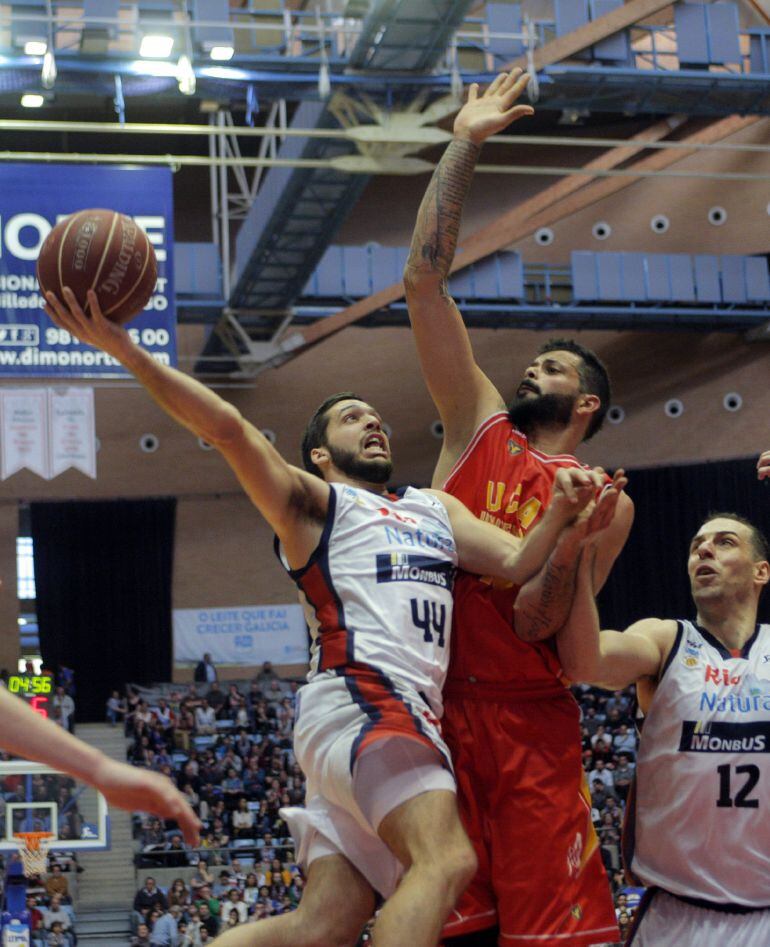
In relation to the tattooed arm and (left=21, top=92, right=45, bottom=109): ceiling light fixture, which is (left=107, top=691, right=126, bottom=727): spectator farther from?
the tattooed arm

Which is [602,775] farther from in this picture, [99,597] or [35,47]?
[35,47]

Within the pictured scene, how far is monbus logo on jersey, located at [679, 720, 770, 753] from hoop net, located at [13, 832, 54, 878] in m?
10.3

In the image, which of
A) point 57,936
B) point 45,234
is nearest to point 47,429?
point 45,234

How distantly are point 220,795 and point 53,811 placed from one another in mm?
5806

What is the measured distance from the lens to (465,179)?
5195 mm

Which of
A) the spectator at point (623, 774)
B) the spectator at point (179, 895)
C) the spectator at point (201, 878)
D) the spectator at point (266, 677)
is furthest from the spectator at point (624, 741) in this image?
the spectator at point (179, 895)

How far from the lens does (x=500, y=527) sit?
4.86 m

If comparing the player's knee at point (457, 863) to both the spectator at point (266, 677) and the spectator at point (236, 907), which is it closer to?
the spectator at point (236, 907)

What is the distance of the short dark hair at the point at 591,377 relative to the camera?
504 cm

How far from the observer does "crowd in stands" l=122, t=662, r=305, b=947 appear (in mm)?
16094

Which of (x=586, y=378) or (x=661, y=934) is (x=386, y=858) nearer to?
(x=661, y=934)

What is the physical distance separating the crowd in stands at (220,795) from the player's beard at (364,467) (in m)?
11.6

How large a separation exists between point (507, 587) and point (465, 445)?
1.97 feet

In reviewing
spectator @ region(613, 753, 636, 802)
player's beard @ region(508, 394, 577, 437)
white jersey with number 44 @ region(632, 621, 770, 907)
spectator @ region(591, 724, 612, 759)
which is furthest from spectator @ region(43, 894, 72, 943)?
player's beard @ region(508, 394, 577, 437)
